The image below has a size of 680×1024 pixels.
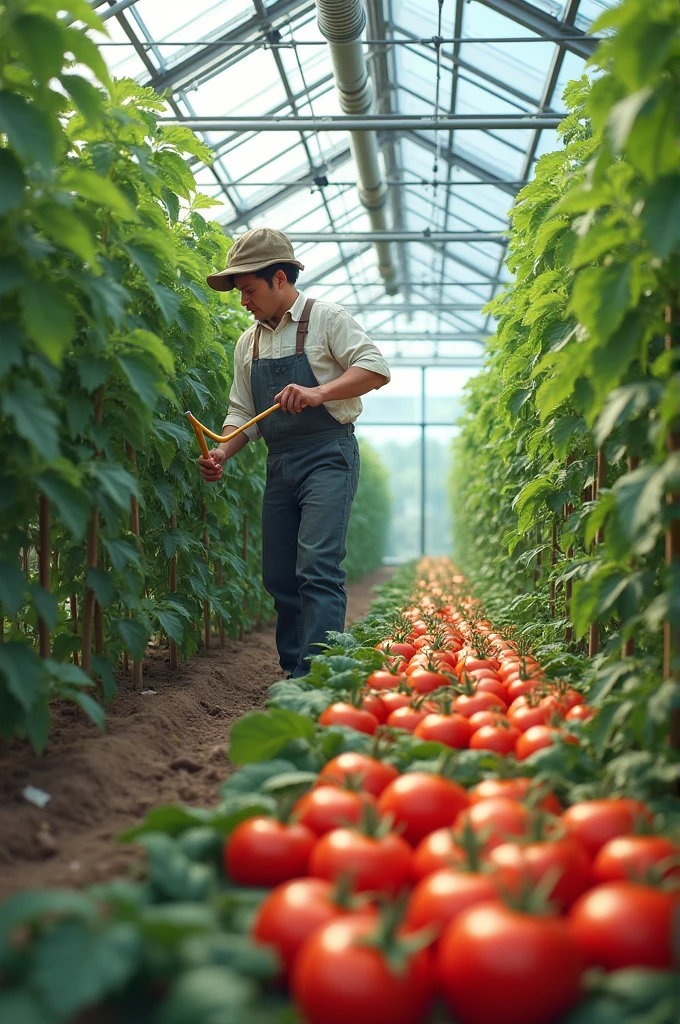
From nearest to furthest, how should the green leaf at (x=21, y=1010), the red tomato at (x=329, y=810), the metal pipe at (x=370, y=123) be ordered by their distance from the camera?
the green leaf at (x=21, y=1010) → the red tomato at (x=329, y=810) → the metal pipe at (x=370, y=123)

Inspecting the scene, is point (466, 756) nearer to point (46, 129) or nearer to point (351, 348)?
point (46, 129)

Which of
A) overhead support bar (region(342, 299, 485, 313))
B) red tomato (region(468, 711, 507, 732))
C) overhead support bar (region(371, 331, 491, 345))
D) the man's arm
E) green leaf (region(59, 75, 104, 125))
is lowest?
red tomato (region(468, 711, 507, 732))

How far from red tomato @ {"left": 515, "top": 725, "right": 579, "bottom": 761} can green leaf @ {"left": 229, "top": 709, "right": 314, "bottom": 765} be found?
51 cm

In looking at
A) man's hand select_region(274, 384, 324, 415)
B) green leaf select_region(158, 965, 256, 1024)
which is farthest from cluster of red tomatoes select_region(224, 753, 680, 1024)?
man's hand select_region(274, 384, 324, 415)

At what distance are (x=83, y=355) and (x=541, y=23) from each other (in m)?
8.38

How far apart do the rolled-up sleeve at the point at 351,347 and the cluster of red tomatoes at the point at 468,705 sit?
46.6 inches

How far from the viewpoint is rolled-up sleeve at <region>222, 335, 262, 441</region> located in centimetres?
435

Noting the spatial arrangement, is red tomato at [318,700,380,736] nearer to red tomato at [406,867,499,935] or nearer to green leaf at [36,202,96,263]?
red tomato at [406,867,499,935]

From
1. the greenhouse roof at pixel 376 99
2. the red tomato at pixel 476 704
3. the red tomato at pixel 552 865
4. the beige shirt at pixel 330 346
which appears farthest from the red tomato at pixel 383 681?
the greenhouse roof at pixel 376 99

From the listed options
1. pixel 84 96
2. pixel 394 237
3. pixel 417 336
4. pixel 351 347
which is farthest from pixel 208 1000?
pixel 417 336

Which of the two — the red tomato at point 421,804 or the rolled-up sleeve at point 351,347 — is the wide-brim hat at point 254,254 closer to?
the rolled-up sleeve at point 351,347

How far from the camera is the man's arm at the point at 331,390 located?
12.0 feet

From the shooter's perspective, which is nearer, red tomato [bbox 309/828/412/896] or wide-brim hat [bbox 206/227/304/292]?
red tomato [bbox 309/828/412/896]

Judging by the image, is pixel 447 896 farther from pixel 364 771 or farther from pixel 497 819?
pixel 364 771
